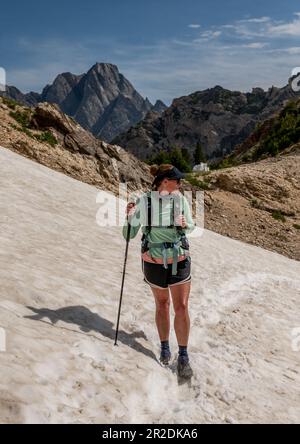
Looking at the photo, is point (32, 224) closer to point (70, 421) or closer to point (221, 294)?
point (221, 294)

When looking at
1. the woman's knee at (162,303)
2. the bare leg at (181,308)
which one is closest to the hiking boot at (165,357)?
the bare leg at (181,308)

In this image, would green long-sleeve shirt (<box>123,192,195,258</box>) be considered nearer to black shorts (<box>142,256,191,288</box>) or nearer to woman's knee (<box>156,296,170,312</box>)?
black shorts (<box>142,256,191,288</box>)

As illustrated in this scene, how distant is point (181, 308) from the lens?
Answer: 23.1ft

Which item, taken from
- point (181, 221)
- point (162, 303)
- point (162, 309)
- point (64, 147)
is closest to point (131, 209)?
point (181, 221)

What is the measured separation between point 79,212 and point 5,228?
5051 millimetres

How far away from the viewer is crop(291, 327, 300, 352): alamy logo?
32.8 feet

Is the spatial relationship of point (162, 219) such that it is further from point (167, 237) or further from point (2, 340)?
point (2, 340)

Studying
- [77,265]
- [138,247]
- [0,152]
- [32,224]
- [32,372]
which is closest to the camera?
[32,372]

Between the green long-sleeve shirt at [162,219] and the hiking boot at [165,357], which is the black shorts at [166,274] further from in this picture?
the hiking boot at [165,357]

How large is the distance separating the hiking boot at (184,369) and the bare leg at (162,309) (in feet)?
1.56

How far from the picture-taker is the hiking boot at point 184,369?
7156mm

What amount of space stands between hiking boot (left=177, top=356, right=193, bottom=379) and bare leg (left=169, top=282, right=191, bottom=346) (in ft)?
1.01

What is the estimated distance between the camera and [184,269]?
22.8ft

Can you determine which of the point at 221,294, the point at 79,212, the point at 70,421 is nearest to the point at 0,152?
the point at 79,212
